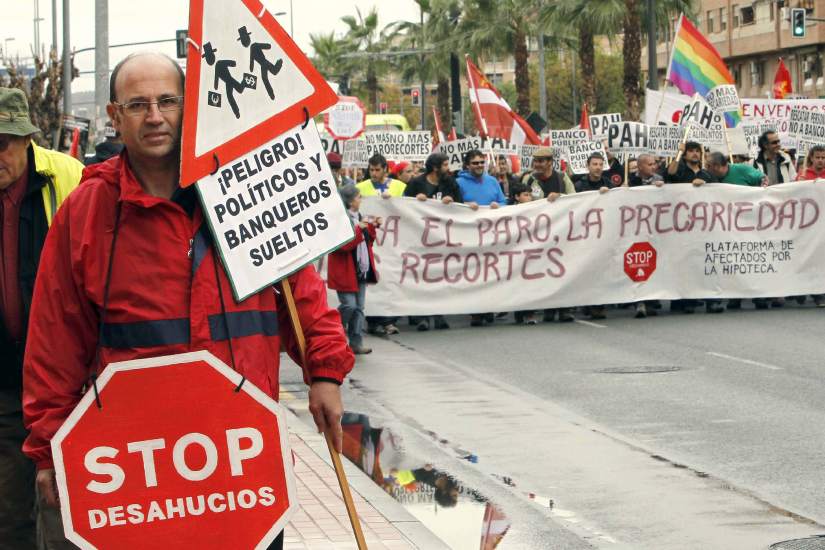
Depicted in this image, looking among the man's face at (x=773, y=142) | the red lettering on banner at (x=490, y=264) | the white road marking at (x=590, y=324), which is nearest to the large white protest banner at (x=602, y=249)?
the red lettering on banner at (x=490, y=264)

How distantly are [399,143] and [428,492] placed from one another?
1702cm

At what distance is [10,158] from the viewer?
470cm

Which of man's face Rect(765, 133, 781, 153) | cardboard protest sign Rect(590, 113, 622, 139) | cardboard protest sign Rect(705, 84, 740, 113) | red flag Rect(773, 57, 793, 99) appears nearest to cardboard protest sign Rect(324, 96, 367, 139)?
cardboard protest sign Rect(590, 113, 622, 139)

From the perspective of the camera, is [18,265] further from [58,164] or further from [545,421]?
[545,421]

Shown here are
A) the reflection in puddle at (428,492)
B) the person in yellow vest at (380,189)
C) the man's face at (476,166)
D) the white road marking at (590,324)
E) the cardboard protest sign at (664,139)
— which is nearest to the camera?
the reflection in puddle at (428,492)

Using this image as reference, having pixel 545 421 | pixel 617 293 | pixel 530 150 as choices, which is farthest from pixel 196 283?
pixel 530 150

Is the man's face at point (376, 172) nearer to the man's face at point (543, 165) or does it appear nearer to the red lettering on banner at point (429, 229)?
the red lettering on banner at point (429, 229)

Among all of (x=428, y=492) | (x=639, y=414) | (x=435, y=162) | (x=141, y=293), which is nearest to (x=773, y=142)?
(x=435, y=162)

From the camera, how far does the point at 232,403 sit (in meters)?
3.65

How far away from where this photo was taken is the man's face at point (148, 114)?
392 centimetres

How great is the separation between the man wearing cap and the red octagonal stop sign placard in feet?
3.76

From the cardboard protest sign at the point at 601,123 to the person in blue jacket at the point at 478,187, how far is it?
11.6 ft

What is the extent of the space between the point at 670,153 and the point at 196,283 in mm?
17308

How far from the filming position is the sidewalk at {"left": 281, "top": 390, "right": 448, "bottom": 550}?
6539 mm
